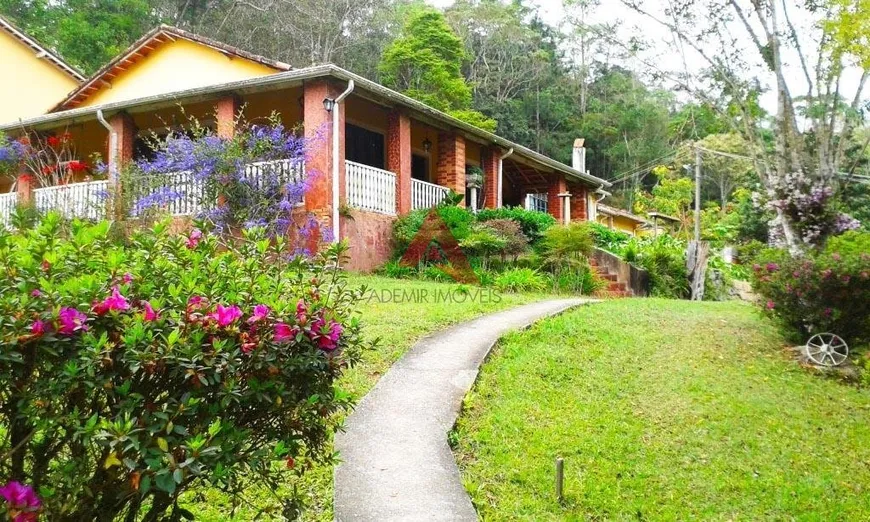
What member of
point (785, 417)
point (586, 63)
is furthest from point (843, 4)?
point (586, 63)

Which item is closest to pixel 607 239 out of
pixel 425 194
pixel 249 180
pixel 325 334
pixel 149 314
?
pixel 425 194

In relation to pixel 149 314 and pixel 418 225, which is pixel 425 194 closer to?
pixel 418 225

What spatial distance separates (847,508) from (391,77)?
27.5 meters

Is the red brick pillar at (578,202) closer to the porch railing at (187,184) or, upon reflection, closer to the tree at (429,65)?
the tree at (429,65)

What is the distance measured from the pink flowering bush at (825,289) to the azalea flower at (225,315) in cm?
743

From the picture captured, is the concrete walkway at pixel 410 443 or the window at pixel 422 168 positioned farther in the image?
the window at pixel 422 168

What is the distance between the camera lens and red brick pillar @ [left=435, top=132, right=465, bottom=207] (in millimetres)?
15609

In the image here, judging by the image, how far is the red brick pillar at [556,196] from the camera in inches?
829

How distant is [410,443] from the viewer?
4.94 meters

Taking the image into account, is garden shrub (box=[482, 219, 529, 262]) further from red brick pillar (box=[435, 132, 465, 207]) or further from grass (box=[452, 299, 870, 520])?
grass (box=[452, 299, 870, 520])

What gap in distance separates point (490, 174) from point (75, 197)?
9.68 metres

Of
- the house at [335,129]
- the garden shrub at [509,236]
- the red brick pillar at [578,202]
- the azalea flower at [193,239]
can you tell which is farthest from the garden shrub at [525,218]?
the azalea flower at [193,239]

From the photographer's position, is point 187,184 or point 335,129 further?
point 187,184

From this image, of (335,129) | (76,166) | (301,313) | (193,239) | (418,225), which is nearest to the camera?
(301,313)
